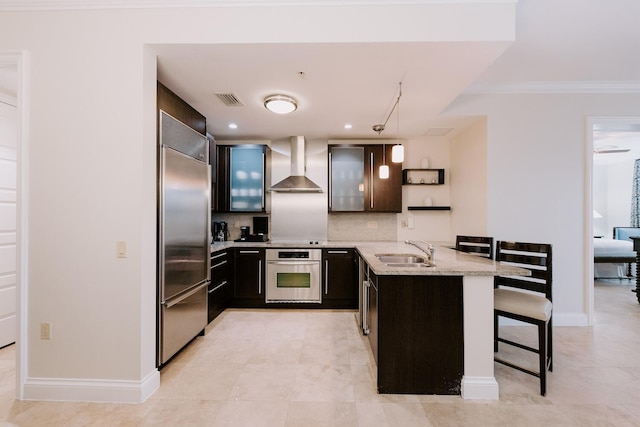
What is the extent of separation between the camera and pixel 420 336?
81.3 inches

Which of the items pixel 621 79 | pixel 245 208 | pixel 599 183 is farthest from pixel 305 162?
pixel 599 183

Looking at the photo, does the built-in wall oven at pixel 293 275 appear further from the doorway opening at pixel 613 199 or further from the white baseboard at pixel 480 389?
the doorway opening at pixel 613 199

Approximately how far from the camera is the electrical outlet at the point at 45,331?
2.03 m

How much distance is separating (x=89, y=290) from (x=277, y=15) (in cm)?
234

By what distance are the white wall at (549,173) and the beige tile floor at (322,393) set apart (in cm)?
80

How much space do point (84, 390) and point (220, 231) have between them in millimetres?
2658

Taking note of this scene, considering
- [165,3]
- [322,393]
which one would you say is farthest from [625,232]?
[165,3]

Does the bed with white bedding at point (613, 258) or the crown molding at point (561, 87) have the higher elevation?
the crown molding at point (561, 87)

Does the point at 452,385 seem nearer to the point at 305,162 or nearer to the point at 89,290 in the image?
the point at 89,290

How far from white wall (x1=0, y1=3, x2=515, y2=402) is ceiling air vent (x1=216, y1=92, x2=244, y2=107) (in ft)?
2.77

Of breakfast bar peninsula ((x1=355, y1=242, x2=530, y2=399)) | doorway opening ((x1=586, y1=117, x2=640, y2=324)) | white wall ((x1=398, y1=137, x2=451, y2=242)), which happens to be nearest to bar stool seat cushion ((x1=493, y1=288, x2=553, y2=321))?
breakfast bar peninsula ((x1=355, y1=242, x2=530, y2=399))

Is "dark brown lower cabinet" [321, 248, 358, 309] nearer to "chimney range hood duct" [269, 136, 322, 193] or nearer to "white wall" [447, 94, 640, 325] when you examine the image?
"chimney range hood duct" [269, 136, 322, 193]

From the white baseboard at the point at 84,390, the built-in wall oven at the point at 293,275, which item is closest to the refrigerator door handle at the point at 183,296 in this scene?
the white baseboard at the point at 84,390

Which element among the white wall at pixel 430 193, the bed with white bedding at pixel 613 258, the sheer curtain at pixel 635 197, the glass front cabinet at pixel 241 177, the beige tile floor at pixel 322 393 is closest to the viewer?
the beige tile floor at pixel 322 393
